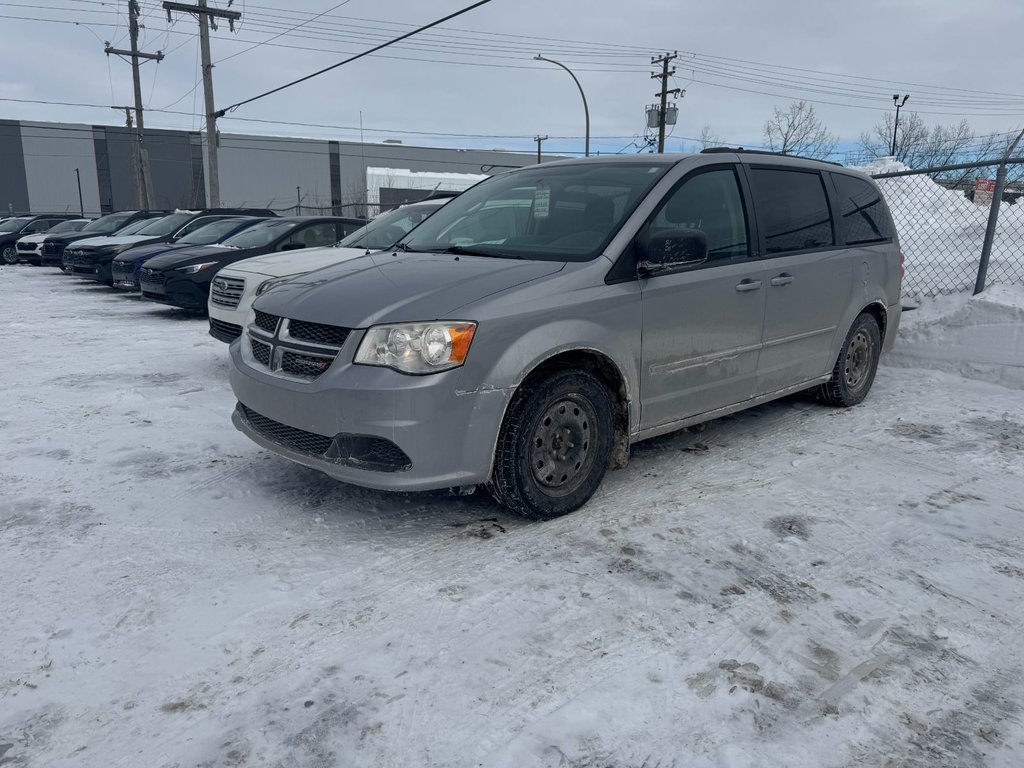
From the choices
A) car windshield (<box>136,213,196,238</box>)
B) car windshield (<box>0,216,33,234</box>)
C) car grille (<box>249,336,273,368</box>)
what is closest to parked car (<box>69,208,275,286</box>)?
car windshield (<box>136,213,196,238</box>)

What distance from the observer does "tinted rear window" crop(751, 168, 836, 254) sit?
4.80m

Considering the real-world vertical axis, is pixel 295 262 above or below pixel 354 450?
above

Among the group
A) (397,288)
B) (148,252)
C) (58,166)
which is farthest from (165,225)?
(58,166)

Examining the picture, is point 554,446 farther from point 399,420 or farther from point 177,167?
point 177,167

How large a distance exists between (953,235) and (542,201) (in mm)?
7163

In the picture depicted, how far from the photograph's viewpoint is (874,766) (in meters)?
2.16

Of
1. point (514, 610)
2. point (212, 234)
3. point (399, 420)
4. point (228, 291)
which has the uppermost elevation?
point (212, 234)

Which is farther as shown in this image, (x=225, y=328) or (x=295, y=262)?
(x=295, y=262)

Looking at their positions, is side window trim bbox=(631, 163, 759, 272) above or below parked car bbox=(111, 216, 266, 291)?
above

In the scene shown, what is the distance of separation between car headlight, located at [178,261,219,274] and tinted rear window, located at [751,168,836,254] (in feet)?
24.6

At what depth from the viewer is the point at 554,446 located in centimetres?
372

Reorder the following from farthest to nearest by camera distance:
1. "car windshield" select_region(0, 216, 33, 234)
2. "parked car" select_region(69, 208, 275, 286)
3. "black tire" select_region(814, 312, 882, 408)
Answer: "car windshield" select_region(0, 216, 33, 234) → "parked car" select_region(69, 208, 275, 286) → "black tire" select_region(814, 312, 882, 408)

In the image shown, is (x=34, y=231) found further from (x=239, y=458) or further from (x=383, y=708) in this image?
(x=383, y=708)

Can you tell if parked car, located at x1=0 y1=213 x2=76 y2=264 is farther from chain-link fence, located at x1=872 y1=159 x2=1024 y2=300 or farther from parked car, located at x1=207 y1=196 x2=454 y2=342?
chain-link fence, located at x1=872 y1=159 x2=1024 y2=300
